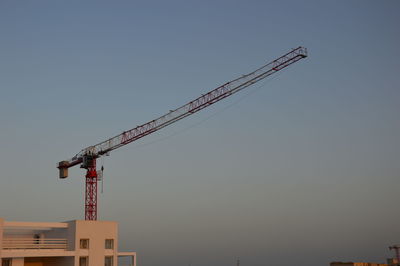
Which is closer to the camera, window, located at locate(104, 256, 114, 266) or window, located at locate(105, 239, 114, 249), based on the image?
window, located at locate(104, 256, 114, 266)

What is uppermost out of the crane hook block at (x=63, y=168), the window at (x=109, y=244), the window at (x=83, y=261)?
the crane hook block at (x=63, y=168)

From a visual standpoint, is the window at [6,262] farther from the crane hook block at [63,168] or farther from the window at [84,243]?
the crane hook block at [63,168]

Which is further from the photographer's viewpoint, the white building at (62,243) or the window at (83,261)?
the window at (83,261)

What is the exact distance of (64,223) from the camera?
2096 inches

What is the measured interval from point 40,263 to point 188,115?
44.5 metres

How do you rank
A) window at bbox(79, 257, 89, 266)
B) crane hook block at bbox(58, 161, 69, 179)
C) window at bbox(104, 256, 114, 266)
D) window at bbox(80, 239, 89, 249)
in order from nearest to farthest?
window at bbox(79, 257, 89, 266) → window at bbox(80, 239, 89, 249) → window at bbox(104, 256, 114, 266) → crane hook block at bbox(58, 161, 69, 179)

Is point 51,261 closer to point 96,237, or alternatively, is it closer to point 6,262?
point 96,237

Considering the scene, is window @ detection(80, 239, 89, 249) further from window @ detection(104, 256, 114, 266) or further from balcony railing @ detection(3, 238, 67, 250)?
window @ detection(104, 256, 114, 266)

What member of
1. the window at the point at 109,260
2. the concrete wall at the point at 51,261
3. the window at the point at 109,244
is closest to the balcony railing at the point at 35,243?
the concrete wall at the point at 51,261

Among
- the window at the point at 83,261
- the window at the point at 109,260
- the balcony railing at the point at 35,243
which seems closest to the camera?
the balcony railing at the point at 35,243

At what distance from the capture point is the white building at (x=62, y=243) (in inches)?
1976

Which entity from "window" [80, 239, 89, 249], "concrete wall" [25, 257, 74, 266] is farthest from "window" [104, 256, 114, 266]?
"concrete wall" [25, 257, 74, 266]

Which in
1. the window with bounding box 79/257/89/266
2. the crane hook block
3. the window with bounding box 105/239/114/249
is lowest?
the window with bounding box 79/257/89/266

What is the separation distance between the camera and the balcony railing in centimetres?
5016
